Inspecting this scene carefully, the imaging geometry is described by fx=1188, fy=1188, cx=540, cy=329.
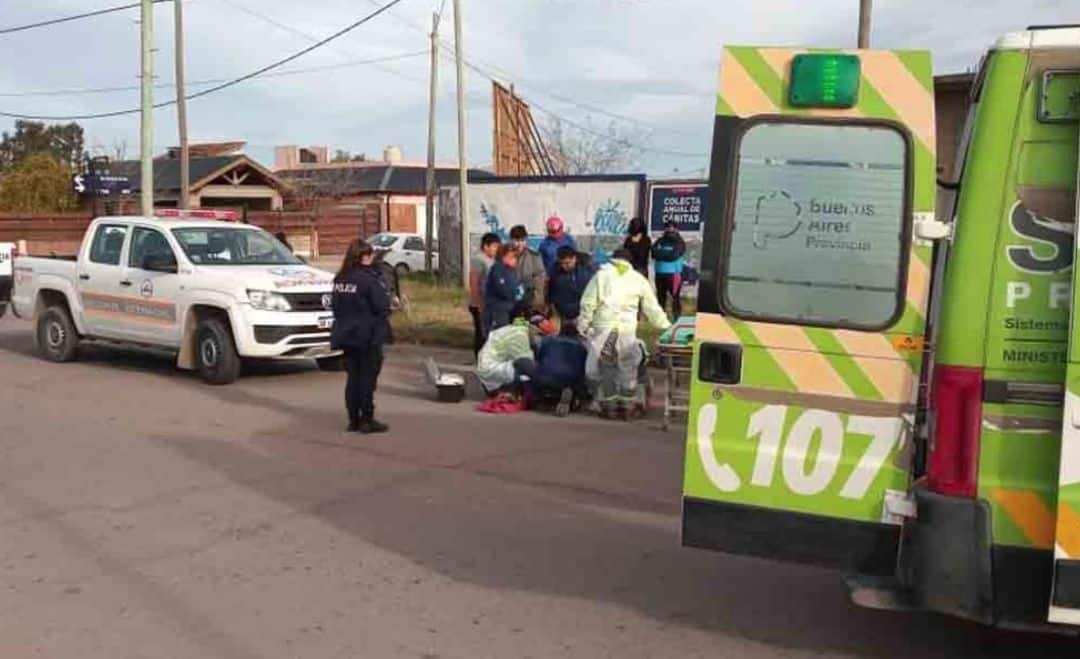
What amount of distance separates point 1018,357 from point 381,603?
10.3 ft

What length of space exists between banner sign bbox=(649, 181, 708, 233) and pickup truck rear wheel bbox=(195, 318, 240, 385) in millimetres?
9774

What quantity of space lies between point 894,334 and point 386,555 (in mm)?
3259

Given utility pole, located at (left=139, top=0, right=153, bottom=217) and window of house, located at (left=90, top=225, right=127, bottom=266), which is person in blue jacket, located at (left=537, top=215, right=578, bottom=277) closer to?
window of house, located at (left=90, top=225, right=127, bottom=266)

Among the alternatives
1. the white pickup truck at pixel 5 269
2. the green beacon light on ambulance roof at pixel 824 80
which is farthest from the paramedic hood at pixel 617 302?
the white pickup truck at pixel 5 269

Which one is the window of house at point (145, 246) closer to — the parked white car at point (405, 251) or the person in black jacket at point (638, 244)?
the person in black jacket at point (638, 244)

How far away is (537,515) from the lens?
24.3 ft

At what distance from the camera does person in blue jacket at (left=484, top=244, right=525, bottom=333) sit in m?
12.6

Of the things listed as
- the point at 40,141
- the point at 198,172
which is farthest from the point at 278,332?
the point at 40,141

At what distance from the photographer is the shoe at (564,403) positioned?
11.0 metres

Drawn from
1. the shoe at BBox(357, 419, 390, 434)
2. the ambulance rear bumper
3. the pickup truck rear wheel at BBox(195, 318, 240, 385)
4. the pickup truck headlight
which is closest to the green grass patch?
the pickup truck headlight

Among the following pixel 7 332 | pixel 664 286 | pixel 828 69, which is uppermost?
pixel 828 69

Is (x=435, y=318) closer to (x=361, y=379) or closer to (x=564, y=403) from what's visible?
(x=564, y=403)

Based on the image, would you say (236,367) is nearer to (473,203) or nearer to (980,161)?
(980,161)

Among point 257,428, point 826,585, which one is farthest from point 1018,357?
point 257,428
